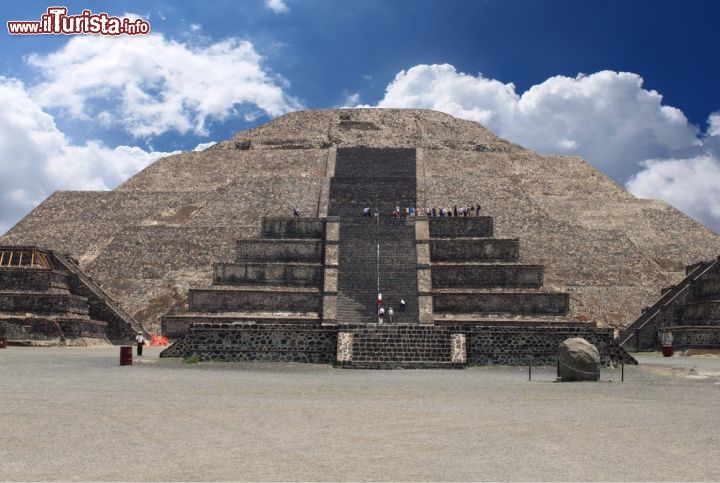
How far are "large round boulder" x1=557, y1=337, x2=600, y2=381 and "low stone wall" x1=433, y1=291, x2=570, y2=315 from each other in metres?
11.6

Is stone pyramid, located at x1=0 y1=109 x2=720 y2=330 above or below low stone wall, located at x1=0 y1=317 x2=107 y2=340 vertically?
above

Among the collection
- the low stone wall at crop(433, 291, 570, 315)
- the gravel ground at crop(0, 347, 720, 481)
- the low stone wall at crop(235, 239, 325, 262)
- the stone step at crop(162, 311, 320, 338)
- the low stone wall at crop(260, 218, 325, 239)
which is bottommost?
the gravel ground at crop(0, 347, 720, 481)

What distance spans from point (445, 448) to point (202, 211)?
100ft

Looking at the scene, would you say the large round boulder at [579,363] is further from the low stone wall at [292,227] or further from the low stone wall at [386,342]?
the low stone wall at [292,227]

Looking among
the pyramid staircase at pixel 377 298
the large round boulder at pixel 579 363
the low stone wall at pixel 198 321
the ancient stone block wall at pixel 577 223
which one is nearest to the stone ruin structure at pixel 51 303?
the low stone wall at pixel 198 321

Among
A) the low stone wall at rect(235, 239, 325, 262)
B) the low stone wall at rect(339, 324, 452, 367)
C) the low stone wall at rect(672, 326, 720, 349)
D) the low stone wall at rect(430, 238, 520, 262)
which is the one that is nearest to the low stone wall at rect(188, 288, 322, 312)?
the low stone wall at rect(235, 239, 325, 262)

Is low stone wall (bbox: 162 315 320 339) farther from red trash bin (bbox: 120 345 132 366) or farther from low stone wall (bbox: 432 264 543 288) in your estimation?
red trash bin (bbox: 120 345 132 366)

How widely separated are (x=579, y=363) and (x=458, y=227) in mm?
16758

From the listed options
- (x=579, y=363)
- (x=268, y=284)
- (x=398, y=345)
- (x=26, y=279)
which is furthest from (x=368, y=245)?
(x=579, y=363)

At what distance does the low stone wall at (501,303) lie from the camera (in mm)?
24844

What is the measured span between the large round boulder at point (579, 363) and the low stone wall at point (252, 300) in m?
12.8

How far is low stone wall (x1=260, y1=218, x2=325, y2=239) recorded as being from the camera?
29.3 metres

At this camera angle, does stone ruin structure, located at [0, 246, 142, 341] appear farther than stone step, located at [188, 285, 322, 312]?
No

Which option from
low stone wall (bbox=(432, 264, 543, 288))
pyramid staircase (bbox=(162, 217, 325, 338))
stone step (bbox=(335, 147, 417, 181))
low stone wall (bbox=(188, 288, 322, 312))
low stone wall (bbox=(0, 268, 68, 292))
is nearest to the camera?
pyramid staircase (bbox=(162, 217, 325, 338))
